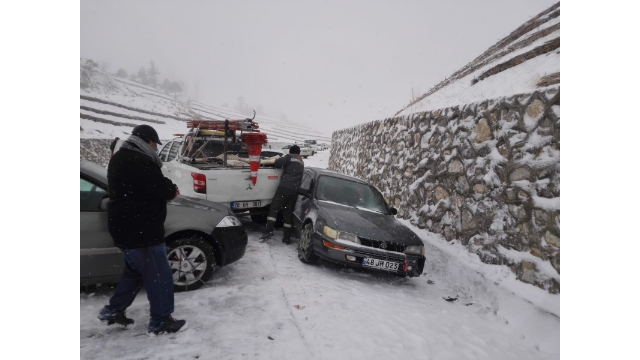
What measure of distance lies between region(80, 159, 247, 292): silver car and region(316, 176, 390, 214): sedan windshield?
Result: 199 cm

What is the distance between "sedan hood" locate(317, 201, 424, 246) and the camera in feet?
15.0

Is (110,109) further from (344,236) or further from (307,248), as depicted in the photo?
(344,236)

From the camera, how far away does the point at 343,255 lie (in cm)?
438

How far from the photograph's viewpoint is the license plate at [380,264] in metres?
4.39

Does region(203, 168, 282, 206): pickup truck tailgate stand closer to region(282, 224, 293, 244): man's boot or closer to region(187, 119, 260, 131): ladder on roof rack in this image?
region(282, 224, 293, 244): man's boot

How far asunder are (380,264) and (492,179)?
2030 millimetres

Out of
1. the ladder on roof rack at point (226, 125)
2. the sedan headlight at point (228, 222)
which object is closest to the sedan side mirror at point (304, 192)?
the ladder on roof rack at point (226, 125)

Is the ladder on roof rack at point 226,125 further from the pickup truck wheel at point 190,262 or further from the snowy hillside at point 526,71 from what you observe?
the snowy hillside at point 526,71

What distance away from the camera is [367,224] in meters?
4.83

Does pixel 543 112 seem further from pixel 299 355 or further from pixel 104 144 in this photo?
pixel 104 144

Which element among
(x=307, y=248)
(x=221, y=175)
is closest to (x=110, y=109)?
(x=221, y=175)

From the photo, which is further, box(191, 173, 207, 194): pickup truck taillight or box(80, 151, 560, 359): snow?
box(191, 173, 207, 194): pickup truck taillight

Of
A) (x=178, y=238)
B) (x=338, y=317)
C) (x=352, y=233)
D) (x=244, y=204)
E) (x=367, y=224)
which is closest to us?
(x=338, y=317)

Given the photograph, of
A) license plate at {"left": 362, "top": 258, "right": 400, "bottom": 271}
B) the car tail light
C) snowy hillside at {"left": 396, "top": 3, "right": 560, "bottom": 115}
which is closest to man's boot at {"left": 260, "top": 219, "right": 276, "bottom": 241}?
the car tail light
